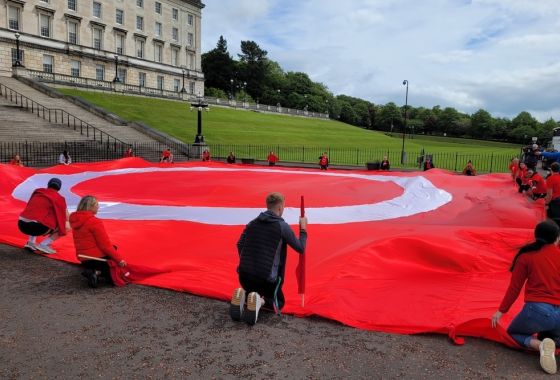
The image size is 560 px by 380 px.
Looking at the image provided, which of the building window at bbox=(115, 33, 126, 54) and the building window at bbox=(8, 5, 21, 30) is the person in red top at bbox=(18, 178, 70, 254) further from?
the building window at bbox=(115, 33, 126, 54)

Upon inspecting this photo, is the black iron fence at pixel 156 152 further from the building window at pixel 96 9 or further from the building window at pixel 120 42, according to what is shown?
the building window at pixel 96 9

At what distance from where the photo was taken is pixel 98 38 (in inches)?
2453

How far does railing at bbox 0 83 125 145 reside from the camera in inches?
1295

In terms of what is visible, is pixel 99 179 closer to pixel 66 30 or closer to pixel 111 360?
pixel 111 360

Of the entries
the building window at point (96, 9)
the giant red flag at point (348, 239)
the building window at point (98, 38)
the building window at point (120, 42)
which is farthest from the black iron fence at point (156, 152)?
the building window at point (96, 9)

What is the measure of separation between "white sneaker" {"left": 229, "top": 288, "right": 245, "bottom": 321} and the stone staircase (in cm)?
2813

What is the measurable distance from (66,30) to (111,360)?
63.9 m

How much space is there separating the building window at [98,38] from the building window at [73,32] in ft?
9.52

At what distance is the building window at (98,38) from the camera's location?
203 ft

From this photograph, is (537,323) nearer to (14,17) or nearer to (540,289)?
(540,289)

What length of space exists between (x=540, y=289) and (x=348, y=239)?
3889mm

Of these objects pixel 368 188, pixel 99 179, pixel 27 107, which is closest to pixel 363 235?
pixel 368 188

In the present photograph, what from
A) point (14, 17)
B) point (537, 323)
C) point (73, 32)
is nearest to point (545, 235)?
point (537, 323)

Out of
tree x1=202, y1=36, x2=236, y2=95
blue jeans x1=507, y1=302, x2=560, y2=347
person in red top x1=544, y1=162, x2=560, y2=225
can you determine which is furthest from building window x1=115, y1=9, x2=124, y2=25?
blue jeans x1=507, y1=302, x2=560, y2=347
